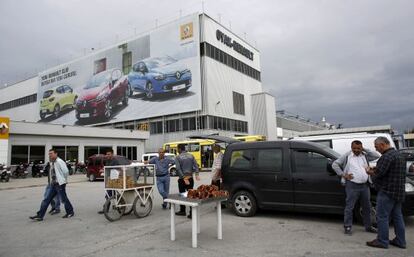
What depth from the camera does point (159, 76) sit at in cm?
4459

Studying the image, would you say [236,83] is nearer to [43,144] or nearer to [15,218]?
[43,144]

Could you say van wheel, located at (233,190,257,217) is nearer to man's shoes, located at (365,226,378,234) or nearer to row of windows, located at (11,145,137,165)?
man's shoes, located at (365,226,378,234)

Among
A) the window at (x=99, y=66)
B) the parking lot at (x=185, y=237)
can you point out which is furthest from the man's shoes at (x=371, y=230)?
the window at (x=99, y=66)

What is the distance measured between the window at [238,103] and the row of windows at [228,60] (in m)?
3.78

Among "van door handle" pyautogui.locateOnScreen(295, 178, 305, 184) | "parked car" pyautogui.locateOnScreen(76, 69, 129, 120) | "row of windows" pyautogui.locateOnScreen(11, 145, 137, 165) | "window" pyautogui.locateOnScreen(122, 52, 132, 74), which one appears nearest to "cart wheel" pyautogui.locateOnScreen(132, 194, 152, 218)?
"van door handle" pyautogui.locateOnScreen(295, 178, 305, 184)

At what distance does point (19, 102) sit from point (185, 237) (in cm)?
7474

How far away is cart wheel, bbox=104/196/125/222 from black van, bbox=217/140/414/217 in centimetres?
275

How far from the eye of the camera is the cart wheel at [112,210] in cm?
804

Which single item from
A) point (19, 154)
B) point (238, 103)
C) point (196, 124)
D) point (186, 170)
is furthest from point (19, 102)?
point (186, 170)

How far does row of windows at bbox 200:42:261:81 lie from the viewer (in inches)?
1626

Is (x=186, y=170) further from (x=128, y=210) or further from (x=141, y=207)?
(x=128, y=210)

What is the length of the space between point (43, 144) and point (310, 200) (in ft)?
88.0

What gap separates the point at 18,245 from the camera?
20.2ft

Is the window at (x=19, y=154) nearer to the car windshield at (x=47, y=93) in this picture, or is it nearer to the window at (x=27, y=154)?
the window at (x=27, y=154)
